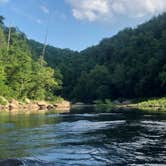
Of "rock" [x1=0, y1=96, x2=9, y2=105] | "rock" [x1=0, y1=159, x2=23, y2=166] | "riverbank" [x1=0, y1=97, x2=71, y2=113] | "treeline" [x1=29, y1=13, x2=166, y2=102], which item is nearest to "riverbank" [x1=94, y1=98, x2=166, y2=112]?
"riverbank" [x1=0, y1=97, x2=71, y2=113]

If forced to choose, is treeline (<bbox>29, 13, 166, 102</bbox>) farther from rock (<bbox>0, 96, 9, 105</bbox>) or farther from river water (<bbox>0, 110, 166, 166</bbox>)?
river water (<bbox>0, 110, 166, 166</bbox>)

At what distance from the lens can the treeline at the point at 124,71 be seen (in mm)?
125500

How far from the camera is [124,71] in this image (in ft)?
470

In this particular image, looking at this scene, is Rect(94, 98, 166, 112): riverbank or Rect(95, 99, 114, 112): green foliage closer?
Rect(95, 99, 114, 112): green foliage

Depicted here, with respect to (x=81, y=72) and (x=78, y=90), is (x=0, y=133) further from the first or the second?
(x=81, y=72)

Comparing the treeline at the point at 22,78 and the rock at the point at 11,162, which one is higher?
the treeline at the point at 22,78

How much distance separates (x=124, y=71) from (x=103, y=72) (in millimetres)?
15186

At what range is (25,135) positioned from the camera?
32438mm

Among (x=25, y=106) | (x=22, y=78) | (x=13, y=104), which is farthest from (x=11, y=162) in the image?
(x=22, y=78)

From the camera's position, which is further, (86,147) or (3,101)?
(3,101)

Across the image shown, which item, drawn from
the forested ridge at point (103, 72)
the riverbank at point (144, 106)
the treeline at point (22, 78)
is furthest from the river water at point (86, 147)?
the forested ridge at point (103, 72)

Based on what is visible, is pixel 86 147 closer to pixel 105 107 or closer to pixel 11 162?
pixel 11 162

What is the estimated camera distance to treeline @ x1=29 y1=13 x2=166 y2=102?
125500 mm

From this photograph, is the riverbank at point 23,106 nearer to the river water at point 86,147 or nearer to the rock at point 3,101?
the rock at point 3,101
